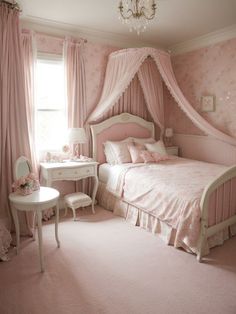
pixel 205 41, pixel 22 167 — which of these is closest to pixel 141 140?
pixel 205 41

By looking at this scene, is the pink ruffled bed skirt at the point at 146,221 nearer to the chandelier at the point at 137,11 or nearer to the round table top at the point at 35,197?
the round table top at the point at 35,197

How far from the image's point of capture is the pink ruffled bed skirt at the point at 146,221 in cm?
326

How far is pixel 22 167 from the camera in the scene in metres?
3.42

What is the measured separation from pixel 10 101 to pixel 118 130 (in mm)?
2205

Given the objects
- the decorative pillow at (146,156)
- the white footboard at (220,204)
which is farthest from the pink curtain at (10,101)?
the white footboard at (220,204)

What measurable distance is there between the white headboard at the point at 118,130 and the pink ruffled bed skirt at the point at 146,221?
70cm

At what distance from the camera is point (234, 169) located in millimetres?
3047

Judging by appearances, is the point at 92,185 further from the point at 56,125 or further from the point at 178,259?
the point at 178,259

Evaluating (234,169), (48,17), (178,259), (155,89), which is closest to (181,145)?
(155,89)

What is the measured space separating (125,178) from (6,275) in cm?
209

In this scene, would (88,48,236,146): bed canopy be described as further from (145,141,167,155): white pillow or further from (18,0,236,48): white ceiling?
(145,141,167,155): white pillow

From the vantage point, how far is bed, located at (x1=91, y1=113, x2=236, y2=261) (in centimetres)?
297

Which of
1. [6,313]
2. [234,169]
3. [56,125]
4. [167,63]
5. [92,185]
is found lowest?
[6,313]

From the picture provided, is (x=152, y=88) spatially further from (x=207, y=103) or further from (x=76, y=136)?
(x=76, y=136)
